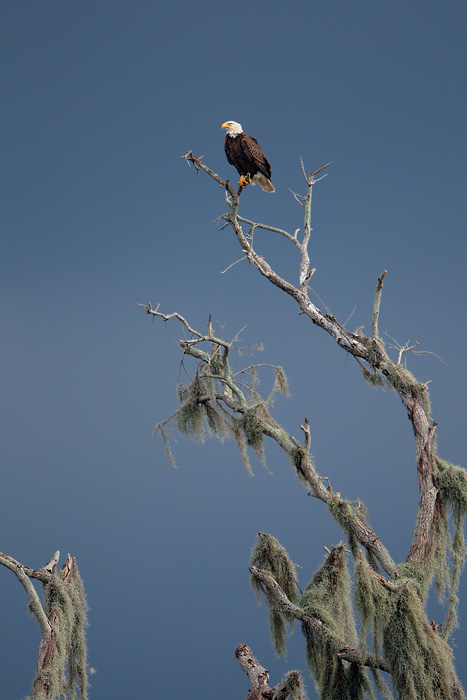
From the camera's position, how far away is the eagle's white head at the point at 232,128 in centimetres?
777

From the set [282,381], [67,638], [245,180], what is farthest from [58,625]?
[245,180]

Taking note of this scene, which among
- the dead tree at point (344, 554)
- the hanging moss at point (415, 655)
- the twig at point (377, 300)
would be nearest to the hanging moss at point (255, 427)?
the dead tree at point (344, 554)

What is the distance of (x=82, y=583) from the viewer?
20.0 ft

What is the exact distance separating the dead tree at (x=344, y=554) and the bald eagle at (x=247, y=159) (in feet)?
1.70

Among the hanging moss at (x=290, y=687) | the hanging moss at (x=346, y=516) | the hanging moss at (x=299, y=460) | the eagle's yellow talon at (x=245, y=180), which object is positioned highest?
the eagle's yellow talon at (x=245, y=180)

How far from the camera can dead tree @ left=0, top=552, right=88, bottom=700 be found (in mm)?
5492

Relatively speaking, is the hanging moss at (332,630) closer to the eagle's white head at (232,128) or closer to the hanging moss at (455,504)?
the hanging moss at (455,504)

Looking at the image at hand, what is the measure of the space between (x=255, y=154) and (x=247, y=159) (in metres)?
0.09

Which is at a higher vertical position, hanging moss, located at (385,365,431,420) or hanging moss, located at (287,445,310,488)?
hanging moss, located at (385,365,431,420)

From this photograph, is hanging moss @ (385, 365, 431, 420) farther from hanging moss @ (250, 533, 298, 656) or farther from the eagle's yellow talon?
the eagle's yellow talon

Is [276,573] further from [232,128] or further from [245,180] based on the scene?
[232,128]

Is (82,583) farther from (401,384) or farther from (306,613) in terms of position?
(401,384)

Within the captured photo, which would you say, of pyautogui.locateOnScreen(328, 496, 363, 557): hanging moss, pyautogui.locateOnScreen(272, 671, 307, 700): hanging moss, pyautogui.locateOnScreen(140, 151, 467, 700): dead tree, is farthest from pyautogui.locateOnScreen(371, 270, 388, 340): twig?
pyautogui.locateOnScreen(272, 671, 307, 700): hanging moss

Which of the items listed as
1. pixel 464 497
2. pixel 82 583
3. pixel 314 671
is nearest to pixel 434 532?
pixel 464 497
